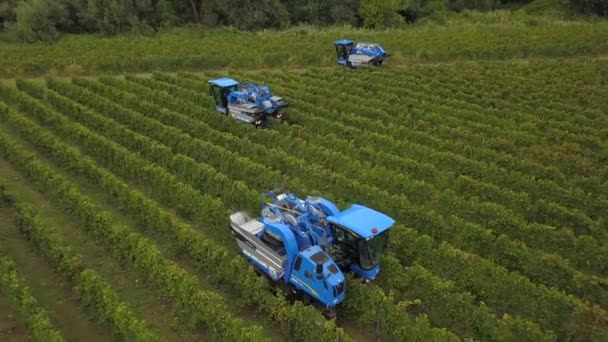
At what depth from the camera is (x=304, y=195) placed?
17406 mm

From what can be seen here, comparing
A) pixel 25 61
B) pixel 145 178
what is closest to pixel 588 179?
pixel 145 178

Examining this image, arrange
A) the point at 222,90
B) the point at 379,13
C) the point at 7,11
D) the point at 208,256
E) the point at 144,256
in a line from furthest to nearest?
the point at 379,13, the point at 7,11, the point at 222,90, the point at 208,256, the point at 144,256

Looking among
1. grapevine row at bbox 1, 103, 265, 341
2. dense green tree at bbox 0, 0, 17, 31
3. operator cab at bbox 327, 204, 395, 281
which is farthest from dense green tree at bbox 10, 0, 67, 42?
operator cab at bbox 327, 204, 395, 281

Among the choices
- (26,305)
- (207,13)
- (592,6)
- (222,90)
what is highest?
(222,90)

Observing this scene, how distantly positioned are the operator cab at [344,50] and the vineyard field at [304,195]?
662cm

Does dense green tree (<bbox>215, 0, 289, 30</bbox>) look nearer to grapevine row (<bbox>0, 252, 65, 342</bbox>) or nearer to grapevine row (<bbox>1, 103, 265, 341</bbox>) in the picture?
grapevine row (<bbox>1, 103, 265, 341</bbox>)

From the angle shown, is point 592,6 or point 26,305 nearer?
point 26,305

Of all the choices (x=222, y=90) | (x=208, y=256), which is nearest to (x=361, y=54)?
(x=222, y=90)

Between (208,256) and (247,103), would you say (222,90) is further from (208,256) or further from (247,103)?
(208,256)

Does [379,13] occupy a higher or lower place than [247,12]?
lower

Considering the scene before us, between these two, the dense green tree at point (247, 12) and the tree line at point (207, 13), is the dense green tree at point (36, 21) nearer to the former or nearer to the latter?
the tree line at point (207, 13)

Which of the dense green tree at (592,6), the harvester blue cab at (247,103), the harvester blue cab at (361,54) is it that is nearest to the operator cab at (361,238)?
the harvester blue cab at (247,103)

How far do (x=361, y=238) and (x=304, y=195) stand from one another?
5.59 meters

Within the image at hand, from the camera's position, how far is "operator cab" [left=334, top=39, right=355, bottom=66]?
3550cm
